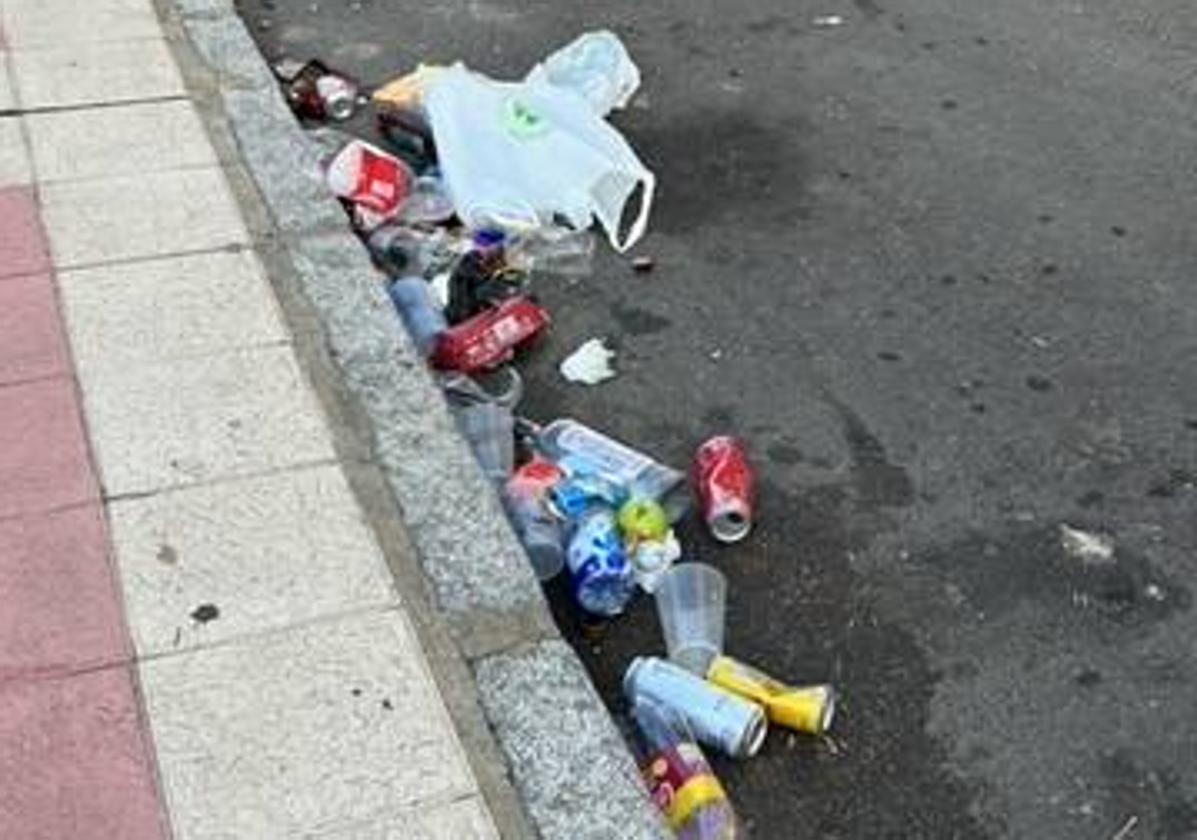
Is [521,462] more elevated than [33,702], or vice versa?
[33,702]

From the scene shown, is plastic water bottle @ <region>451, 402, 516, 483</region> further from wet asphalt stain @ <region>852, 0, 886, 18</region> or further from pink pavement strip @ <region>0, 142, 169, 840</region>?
wet asphalt stain @ <region>852, 0, 886, 18</region>

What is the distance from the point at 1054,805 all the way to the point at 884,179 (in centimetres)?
260

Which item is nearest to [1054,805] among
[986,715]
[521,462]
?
[986,715]

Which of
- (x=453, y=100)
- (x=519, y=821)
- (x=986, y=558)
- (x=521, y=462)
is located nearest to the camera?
(x=519, y=821)

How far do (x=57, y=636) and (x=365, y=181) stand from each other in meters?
2.00

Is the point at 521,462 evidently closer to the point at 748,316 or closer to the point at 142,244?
the point at 748,316

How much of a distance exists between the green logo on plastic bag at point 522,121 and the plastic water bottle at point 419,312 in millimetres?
818

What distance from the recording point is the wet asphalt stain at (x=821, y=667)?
10.3 feet

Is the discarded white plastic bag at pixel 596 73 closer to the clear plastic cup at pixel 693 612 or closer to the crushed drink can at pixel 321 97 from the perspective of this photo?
the crushed drink can at pixel 321 97

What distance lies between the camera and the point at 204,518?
3475 mm

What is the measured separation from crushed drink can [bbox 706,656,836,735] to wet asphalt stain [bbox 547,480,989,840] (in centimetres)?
3

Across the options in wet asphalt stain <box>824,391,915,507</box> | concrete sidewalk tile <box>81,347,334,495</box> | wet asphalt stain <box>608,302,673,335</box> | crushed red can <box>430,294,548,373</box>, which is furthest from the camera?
wet asphalt stain <box>608,302,673,335</box>

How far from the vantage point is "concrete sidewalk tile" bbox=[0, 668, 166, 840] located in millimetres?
2785

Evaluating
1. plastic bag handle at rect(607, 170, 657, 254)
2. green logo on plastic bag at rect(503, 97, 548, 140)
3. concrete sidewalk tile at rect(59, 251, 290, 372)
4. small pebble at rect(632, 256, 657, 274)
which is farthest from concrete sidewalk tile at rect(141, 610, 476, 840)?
green logo on plastic bag at rect(503, 97, 548, 140)
